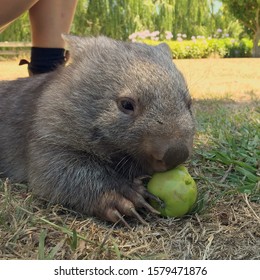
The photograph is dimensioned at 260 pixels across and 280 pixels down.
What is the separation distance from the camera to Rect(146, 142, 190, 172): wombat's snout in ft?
5.69

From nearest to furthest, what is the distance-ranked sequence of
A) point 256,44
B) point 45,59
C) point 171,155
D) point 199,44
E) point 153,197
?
point 171,155 < point 153,197 < point 45,59 < point 199,44 < point 256,44

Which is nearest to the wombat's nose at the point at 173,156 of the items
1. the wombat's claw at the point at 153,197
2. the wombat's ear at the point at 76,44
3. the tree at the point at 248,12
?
the wombat's claw at the point at 153,197

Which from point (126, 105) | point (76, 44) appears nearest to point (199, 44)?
point (76, 44)

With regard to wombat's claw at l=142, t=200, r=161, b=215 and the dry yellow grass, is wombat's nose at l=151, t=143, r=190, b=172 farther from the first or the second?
the dry yellow grass

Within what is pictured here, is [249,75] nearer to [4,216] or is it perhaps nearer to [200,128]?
[200,128]

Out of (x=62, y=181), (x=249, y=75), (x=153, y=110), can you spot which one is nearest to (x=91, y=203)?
(x=62, y=181)

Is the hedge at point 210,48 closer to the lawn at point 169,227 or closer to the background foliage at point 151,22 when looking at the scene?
the background foliage at point 151,22

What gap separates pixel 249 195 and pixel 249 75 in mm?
7127

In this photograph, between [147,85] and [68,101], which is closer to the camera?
[147,85]

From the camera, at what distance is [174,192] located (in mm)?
1824

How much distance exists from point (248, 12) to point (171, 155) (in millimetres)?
16160

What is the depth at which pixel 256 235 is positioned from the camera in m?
1.77

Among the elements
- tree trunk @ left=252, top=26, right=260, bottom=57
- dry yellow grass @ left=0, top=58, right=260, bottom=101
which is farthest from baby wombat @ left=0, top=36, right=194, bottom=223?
tree trunk @ left=252, top=26, right=260, bottom=57

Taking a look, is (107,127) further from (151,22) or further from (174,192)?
(151,22)
